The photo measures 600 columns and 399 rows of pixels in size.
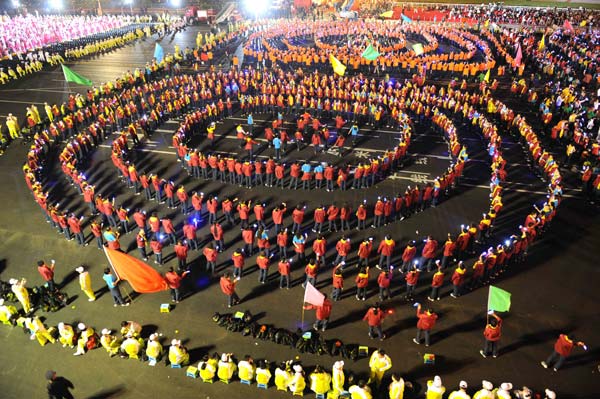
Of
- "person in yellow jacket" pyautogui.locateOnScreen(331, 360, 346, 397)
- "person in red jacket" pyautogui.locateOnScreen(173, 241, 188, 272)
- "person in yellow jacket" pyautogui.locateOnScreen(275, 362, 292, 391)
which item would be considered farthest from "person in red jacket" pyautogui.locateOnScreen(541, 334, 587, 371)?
"person in red jacket" pyautogui.locateOnScreen(173, 241, 188, 272)

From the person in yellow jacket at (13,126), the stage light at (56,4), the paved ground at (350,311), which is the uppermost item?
the stage light at (56,4)

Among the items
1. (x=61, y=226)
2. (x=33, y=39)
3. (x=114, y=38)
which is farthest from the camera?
(x=114, y=38)

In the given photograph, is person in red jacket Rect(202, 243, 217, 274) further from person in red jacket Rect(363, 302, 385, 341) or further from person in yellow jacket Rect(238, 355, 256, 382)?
person in red jacket Rect(363, 302, 385, 341)

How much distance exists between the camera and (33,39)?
5516 centimetres

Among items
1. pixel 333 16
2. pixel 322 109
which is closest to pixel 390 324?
pixel 322 109

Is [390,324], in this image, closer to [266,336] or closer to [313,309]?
[313,309]

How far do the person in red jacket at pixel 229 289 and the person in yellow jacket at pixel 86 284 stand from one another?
5059mm

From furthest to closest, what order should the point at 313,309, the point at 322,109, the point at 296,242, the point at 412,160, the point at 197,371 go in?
the point at 322,109 < the point at 412,160 < the point at 296,242 < the point at 313,309 < the point at 197,371

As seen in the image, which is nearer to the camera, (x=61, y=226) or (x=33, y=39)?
(x=61, y=226)

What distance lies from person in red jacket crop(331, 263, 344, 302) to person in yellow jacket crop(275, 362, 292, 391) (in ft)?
12.7

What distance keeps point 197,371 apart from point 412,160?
744 inches

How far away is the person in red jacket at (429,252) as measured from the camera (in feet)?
54.5

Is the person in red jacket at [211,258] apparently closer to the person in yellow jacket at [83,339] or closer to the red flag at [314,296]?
the person in yellow jacket at [83,339]

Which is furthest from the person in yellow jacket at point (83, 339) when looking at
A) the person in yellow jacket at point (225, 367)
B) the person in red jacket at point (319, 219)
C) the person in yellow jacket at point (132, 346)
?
the person in red jacket at point (319, 219)
